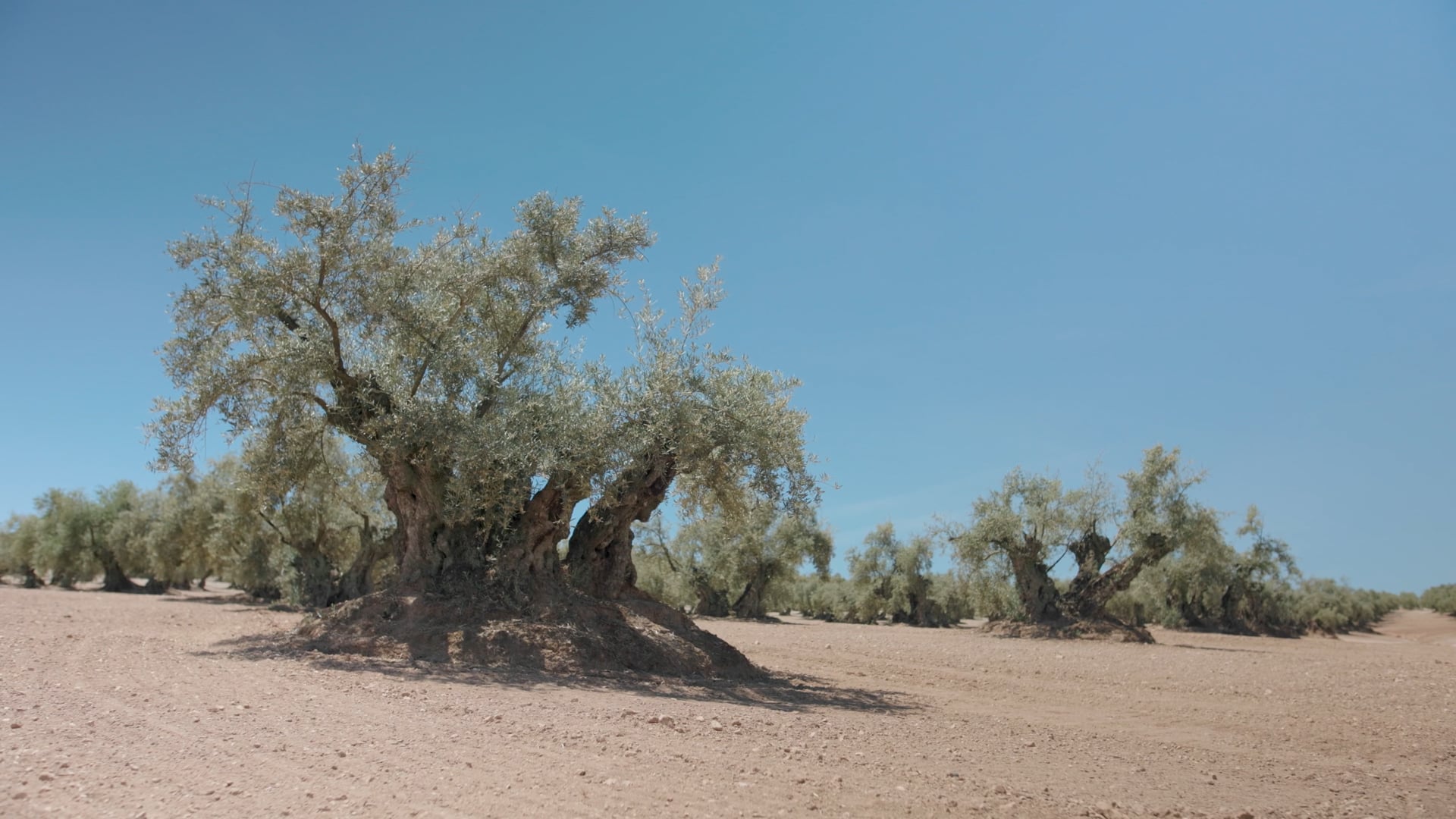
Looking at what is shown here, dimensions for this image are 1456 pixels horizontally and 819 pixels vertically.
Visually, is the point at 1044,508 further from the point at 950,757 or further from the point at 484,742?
the point at 484,742

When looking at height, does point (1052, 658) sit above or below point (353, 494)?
below

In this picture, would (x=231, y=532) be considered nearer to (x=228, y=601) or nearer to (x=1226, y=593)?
(x=228, y=601)

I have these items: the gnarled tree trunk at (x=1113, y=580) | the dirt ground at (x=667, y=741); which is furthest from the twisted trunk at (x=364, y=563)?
the gnarled tree trunk at (x=1113, y=580)

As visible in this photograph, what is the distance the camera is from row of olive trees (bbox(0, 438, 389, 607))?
26.5m

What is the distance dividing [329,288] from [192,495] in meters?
27.5

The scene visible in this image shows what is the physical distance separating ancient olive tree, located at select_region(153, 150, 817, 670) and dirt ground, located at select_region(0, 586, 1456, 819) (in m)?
3.29

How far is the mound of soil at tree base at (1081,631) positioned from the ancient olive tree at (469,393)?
1913 cm

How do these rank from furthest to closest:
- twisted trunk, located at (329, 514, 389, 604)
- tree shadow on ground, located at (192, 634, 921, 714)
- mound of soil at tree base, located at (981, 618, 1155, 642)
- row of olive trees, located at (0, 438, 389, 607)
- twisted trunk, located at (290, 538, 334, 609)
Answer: twisted trunk, located at (290, 538, 334, 609) < mound of soil at tree base, located at (981, 618, 1155, 642) < twisted trunk, located at (329, 514, 389, 604) < row of olive trees, located at (0, 438, 389, 607) < tree shadow on ground, located at (192, 634, 921, 714)

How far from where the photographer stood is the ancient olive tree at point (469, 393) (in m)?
14.2

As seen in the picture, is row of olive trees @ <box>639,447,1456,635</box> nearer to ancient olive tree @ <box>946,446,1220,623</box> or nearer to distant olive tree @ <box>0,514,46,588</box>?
ancient olive tree @ <box>946,446,1220,623</box>

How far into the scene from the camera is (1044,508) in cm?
3216

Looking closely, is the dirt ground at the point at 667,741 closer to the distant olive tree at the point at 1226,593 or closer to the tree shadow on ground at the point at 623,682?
the tree shadow on ground at the point at 623,682

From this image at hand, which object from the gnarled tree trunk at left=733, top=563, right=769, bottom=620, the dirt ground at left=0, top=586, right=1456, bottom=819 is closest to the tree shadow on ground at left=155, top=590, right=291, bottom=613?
the dirt ground at left=0, top=586, right=1456, bottom=819

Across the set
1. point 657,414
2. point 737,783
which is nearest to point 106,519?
point 657,414
